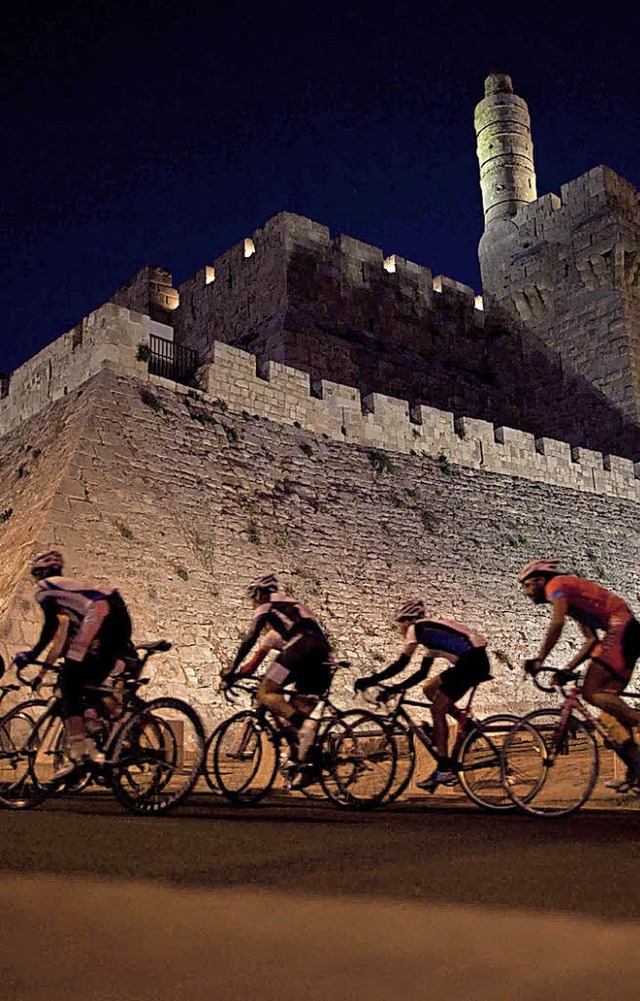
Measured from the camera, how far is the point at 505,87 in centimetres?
2803

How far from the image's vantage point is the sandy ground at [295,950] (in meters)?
1.65

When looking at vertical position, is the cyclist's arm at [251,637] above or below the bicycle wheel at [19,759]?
above

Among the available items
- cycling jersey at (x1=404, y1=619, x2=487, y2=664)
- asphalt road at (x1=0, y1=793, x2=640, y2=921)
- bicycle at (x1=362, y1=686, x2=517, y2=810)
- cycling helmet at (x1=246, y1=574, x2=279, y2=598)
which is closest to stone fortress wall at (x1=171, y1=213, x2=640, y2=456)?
cycling helmet at (x1=246, y1=574, x2=279, y2=598)

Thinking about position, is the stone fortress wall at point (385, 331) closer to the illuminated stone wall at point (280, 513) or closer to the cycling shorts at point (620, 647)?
the illuminated stone wall at point (280, 513)

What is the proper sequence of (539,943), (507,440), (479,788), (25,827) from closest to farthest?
(539,943)
(25,827)
(479,788)
(507,440)

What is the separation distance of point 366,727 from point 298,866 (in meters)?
2.49

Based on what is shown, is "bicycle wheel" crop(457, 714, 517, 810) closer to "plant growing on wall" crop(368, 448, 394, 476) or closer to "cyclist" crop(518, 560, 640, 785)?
"cyclist" crop(518, 560, 640, 785)

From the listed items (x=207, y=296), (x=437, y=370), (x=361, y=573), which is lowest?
(x=361, y=573)

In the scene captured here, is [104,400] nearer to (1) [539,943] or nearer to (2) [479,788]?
(2) [479,788]

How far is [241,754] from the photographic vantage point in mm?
5555

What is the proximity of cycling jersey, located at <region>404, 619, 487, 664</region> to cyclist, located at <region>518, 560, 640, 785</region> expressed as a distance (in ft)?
1.55

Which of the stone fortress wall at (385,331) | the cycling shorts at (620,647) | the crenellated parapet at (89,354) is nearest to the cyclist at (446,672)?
the cycling shorts at (620,647)

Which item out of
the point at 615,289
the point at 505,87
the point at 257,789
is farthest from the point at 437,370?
the point at 257,789

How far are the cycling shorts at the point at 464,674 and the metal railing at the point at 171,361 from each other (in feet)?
25.4
